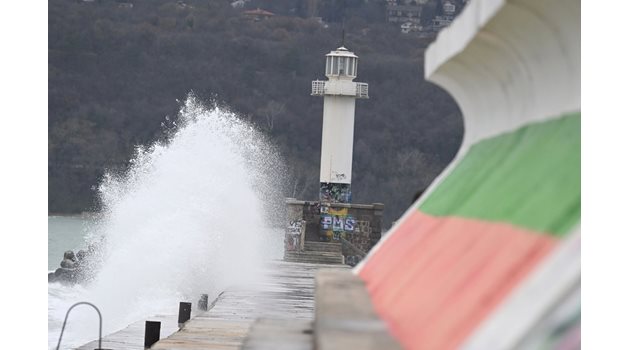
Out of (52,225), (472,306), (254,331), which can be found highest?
(472,306)

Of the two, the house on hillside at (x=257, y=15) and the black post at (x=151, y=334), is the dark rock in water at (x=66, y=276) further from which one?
the house on hillside at (x=257, y=15)

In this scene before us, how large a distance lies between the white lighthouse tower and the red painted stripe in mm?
31167

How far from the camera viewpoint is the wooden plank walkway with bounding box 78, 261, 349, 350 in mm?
4867

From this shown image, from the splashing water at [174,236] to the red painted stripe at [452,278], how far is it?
583 inches

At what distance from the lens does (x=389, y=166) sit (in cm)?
6975

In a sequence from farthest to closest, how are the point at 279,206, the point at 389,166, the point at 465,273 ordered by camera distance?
the point at 389,166 < the point at 279,206 < the point at 465,273

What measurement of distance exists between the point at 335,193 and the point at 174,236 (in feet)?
26.6

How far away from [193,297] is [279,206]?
95.0ft

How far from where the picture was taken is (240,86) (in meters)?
76.8

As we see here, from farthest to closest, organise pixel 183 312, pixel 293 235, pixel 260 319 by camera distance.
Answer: pixel 293 235
pixel 183 312
pixel 260 319

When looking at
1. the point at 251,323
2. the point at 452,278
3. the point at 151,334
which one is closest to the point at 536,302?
the point at 452,278

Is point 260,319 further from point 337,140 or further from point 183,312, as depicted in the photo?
point 337,140
